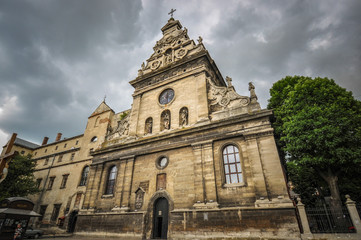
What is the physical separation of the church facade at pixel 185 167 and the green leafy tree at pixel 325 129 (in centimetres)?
209

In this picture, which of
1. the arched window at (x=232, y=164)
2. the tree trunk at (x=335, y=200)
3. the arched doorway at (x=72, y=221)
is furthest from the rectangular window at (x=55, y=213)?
the tree trunk at (x=335, y=200)

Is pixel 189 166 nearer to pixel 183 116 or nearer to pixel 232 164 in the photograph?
pixel 232 164

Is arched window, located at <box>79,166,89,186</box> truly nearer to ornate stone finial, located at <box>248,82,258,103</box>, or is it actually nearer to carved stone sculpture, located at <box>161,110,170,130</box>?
carved stone sculpture, located at <box>161,110,170,130</box>

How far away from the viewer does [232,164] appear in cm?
1256

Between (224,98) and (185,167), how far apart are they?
6096 millimetres

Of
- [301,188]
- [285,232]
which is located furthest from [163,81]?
[301,188]

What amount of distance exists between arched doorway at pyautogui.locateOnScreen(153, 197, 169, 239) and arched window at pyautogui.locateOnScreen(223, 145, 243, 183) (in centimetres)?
485

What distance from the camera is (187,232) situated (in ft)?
38.2

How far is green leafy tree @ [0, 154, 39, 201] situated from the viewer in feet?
66.2

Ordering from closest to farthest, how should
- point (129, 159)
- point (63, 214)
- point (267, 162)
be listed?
point (267, 162) → point (129, 159) → point (63, 214)

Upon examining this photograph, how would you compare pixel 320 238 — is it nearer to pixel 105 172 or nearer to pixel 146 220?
pixel 146 220

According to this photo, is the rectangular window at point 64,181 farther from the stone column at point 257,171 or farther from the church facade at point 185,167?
the stone column at point 257,171

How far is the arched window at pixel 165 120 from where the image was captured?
17.0 metres

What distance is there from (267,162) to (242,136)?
2266 millimetres
